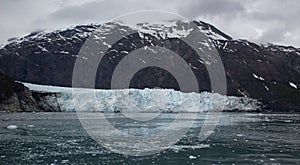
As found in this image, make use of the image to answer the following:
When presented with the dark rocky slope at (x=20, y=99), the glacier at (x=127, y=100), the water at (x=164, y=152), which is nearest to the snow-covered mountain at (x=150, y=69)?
the glacier at (x=127, y=100)

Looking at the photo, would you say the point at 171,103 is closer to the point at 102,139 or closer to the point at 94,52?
the point at 102,139

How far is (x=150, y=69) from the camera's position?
155625mm

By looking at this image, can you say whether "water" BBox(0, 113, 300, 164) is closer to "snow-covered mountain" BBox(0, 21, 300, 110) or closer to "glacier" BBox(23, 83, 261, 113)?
"glacier" BBox(23, 83, 261, 113)

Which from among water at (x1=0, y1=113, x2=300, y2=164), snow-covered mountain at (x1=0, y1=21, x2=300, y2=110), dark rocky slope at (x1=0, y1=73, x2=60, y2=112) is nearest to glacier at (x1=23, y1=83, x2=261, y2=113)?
dark rocky slope at (x1=0, y1=73, x2=60, y2=112)

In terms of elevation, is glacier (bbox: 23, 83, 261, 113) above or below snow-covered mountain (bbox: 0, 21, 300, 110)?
below

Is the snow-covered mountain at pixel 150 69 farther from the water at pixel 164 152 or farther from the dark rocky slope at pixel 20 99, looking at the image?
the water at pixel 164 152

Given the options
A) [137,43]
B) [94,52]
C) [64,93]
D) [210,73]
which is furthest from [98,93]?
[137,43]

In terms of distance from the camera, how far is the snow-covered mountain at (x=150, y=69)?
143125 millimetres

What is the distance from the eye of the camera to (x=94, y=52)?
16550 cm

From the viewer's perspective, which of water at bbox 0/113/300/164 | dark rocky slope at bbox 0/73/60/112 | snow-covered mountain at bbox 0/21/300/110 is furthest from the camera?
snow-covered mountain at bbox 0/21/300/110

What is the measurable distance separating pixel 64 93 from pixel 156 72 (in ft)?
299

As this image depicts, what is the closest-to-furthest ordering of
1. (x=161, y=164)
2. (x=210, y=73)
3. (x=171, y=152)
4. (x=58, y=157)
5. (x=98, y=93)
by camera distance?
(x=161, y=164), (x=58, y=157), (x=171, y=152), (x=98, y=93), (x=210, y=73)

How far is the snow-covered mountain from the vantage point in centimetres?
14312

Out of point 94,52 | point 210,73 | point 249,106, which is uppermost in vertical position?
point 94,52
